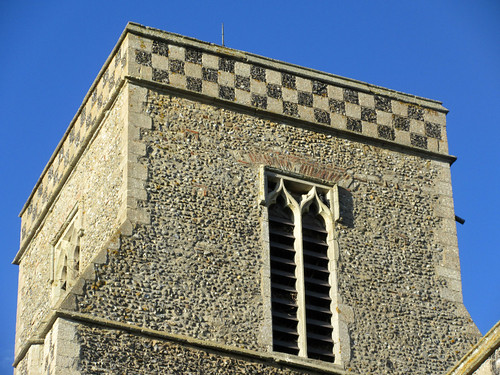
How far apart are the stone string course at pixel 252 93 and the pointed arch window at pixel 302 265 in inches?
58.1

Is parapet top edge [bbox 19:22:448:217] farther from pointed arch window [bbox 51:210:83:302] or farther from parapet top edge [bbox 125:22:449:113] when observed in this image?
pointed arch window [bbox 51:210:83:302]

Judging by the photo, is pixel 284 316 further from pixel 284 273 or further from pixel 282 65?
pixel 282 65

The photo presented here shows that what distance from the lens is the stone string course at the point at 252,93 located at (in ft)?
77.9

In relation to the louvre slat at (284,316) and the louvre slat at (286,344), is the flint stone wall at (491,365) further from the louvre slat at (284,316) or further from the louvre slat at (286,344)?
the louvre slat at (284,316)

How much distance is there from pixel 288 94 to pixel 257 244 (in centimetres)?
299

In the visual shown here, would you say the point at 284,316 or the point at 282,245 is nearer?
the point at 284,316

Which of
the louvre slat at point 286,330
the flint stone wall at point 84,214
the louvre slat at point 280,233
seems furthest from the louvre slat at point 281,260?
the flint stone wall at point 84,214

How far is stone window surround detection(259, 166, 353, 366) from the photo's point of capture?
22.2 m

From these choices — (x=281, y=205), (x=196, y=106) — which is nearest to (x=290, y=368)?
(x=281, y=205)

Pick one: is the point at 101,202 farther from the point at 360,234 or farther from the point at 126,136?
the point at 360,234

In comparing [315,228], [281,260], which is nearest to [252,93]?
[315,228]

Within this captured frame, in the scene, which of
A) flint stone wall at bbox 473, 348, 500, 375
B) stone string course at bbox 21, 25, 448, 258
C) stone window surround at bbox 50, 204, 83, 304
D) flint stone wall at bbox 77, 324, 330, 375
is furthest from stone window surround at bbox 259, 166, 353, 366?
flint stone wall at bbox 473, 348, 500, 375

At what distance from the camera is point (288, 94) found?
2455 centimetres

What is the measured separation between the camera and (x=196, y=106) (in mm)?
23547
